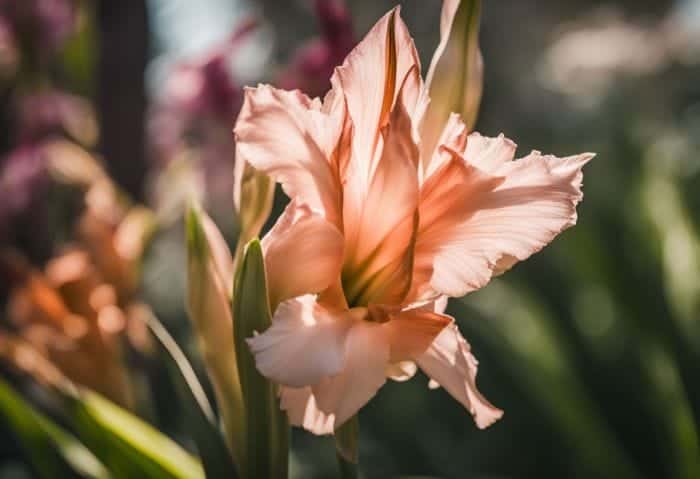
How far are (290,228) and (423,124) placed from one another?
10 cm

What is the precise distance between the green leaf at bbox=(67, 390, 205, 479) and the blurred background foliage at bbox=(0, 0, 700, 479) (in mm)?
193

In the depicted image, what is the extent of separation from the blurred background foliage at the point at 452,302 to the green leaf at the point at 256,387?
29 centimetres

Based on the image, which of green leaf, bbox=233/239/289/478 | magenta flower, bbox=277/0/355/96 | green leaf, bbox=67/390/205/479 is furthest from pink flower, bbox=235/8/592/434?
magenta flower, bbox=277/0/355/96

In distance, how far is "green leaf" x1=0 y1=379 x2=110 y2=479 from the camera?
51cm

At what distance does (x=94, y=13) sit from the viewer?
1026 mm

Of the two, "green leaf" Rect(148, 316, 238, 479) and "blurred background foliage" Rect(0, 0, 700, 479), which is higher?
"green leaf" Rect(148, 316, 238, 479)

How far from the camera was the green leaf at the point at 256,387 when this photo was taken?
0.36 metres

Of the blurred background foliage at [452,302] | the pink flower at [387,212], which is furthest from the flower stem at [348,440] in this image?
A: the blurred background foliage at [452,302]

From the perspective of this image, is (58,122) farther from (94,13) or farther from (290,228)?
(290,228)

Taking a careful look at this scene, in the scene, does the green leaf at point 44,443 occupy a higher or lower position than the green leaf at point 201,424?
lower

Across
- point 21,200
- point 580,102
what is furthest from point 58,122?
point 580,102

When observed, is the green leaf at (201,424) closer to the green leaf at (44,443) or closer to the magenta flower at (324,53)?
the green leaf at (44,443)

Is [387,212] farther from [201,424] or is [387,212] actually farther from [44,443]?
[44,443]

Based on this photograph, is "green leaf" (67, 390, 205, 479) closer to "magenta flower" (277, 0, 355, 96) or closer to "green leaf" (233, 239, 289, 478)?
"green leaf" (233, 239, 289, 478)
